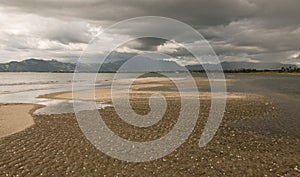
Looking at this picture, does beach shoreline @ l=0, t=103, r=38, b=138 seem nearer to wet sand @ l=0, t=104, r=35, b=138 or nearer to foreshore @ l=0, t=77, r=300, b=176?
wet sand @ l=0, t=104, r=35, b=138

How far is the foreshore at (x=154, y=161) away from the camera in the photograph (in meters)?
12.0

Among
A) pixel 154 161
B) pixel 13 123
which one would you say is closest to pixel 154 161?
pixel 154 161

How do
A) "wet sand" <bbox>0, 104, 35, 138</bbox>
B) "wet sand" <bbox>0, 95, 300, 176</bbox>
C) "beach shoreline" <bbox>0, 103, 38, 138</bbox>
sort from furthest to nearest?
"wet sand" <bbox>0, 104, 35, 138</bbox>
"beach shoreline" <bbox>0, 103, 38, 138</bbox>
"wet sand" <bbox>0, 95, 300, 176</bbox>

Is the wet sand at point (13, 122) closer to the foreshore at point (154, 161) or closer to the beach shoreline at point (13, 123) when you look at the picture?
the beach shoreline at point (13, 123)

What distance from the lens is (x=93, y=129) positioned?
20531 millimetres

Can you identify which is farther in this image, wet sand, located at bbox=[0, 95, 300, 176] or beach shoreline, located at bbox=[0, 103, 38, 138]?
beach shoreline, located at bbox=[0, 103, 38, 138]

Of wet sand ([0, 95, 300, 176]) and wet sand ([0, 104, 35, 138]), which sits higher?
wet sand ([0, 104, 35, 138])

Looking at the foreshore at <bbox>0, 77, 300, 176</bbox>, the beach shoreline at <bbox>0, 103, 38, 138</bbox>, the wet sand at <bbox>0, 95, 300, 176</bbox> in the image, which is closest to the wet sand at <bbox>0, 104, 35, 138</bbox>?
the beach shoreline at <bbox>0, 103, 38, 138</bbox>

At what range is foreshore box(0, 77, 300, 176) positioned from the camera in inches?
472

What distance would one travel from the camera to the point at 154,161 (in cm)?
1345

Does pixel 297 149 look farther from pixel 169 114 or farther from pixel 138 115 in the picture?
pixel 138 115

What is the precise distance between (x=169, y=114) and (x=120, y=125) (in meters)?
6.64

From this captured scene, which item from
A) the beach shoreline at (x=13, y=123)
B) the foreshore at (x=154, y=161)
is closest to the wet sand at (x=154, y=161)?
the foreshore at (x=154, y=161)

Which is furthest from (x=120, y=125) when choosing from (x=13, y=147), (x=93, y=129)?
(x=13, y=147)
